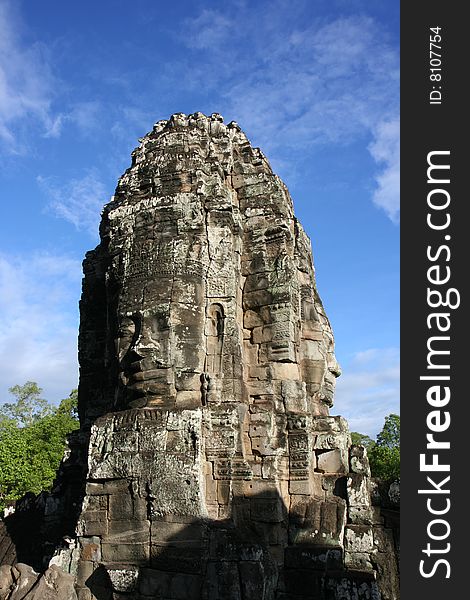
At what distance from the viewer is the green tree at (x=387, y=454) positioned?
2414 centimetres

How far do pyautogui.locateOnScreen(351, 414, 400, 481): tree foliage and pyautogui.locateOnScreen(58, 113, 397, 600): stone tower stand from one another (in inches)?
A: 507

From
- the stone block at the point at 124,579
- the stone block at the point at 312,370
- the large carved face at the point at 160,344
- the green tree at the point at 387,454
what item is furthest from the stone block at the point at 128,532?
the green tree at the point at 387,454

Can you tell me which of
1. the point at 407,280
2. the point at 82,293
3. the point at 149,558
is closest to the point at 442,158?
the point at 407,280

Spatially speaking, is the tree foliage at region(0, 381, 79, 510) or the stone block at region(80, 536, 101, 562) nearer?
the stone block at region(80, 536, 101, 562)

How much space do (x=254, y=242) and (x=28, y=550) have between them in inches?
245

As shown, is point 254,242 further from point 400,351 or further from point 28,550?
point 28,550

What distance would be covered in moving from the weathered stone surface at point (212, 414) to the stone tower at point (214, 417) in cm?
2

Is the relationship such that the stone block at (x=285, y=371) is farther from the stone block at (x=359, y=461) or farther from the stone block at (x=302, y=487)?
the stone block at (x=302, y=487)

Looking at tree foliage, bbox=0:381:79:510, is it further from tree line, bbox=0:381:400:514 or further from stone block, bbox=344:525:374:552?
stone block, bbox=344:525:374:552

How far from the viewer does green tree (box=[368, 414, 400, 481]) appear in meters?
24.1

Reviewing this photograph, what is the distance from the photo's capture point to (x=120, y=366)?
27.9 ft

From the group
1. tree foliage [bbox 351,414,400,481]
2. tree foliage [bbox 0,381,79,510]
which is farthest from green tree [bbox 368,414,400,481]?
tree foliage [bbox 0,381,79,510]

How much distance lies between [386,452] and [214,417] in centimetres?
1922

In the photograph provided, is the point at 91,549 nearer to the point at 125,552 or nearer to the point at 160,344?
the point at 125,552
